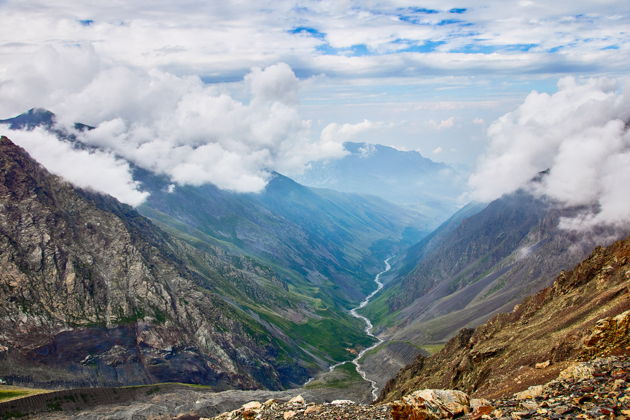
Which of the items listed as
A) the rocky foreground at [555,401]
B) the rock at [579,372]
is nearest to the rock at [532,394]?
the rocky foreground at [555,401]

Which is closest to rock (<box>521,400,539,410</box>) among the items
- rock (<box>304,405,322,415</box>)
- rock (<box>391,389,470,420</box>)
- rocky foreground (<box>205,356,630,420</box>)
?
rocky foreground (<box>205,356,630,420</box>)

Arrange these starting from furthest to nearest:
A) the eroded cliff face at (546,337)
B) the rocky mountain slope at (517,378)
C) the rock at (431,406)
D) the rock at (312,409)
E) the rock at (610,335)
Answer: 1. the eroded cliff face at (546,337)
2. the rock at (312,409)
3. the rock at (610,335)
4. the rock at (431,406)
5. the rocky mountain slope at (517,378)

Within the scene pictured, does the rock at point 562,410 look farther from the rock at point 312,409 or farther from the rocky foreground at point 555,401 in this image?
the rock at point 312,409

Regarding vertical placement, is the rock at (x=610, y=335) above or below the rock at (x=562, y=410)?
below

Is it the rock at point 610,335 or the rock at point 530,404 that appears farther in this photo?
the rock at point 610,335

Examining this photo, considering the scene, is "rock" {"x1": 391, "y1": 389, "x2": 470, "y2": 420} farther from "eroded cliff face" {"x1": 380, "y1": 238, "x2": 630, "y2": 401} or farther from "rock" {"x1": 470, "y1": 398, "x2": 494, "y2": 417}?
"eroded cliff face" {"x1": 380, "y1": 238, "x2": 630, "y2": 401}

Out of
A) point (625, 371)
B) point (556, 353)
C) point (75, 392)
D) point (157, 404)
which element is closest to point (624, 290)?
point (556, 353)

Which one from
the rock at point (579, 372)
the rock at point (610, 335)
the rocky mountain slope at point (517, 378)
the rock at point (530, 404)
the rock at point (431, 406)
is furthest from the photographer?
the rock at point (610, 335)

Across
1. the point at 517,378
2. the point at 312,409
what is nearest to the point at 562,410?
the point at 312,409
